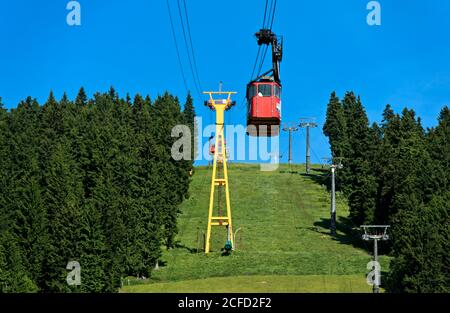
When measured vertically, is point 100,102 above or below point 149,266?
above

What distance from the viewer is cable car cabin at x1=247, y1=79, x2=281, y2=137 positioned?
44.4 meters

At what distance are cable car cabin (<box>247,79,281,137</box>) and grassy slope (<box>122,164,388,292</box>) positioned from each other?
59.8ft

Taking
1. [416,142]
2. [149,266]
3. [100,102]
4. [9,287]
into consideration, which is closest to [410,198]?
[416,142]

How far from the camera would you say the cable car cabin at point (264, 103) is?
44.4 m

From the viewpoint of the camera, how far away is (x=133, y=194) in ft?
244

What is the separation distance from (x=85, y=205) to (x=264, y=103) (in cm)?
2126

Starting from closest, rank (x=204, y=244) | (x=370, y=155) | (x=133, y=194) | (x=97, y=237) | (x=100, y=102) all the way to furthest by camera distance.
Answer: (x=97, y=237) < (x=133, y=194) < (x=204, y=244) < (x=370, y=155) < (x=100, y=102)

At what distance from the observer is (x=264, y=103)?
145 ft

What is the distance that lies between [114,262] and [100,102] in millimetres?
88674
